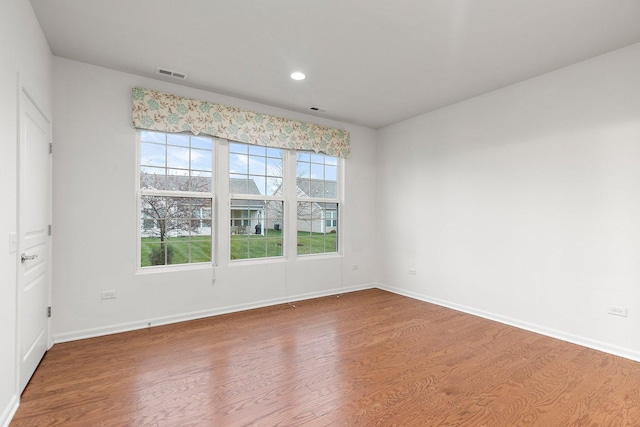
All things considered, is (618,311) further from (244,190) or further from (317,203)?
(244,190)

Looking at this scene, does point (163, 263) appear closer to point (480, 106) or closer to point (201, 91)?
point (201, 91)

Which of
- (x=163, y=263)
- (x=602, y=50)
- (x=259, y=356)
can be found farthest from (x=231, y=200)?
Answer: (x=602, y=50)

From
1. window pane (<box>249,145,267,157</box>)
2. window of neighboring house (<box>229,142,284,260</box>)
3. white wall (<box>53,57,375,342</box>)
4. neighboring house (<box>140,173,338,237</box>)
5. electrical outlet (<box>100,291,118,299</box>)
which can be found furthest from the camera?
window pane (<box>249,145,267,157</box>)

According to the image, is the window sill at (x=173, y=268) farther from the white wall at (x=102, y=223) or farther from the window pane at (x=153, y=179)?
the window pane at (x=153, y=179)

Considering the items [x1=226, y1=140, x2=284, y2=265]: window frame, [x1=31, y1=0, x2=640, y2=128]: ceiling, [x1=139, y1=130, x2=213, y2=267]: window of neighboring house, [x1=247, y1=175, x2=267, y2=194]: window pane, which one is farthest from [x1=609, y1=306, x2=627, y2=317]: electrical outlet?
[x1=139, y1=130, x2=213, y2=267]: window of neighboring house

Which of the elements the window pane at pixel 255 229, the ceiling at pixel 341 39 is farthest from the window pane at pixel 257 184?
the ceiling at pixel 341 39

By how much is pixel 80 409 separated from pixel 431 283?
4140mm

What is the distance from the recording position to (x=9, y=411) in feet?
6.17

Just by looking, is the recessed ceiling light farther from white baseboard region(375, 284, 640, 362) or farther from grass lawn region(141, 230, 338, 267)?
white baseboard region(375, 284, 640, 362)

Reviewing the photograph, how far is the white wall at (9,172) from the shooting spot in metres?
1.79

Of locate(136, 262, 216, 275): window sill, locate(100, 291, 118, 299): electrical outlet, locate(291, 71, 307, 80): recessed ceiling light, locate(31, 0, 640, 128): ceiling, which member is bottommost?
locate(100, 291, 118, 299): electrical outlet

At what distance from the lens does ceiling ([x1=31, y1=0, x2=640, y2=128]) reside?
2.34m

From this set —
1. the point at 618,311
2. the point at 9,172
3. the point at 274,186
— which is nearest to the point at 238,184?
the point at 274,186

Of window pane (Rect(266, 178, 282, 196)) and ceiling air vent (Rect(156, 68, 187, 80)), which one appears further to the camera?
window pane (Rect(266, 178, 282, 196))
